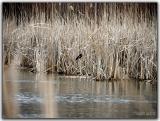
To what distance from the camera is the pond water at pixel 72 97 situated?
221 inches

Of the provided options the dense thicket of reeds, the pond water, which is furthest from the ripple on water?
the dense thicket of reeds

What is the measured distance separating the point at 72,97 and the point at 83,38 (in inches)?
15.3

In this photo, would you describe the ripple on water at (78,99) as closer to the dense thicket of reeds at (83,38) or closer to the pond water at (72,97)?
the pond water at (72,97)

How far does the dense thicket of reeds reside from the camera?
223 inches

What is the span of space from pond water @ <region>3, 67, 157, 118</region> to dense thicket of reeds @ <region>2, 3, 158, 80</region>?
0.21 ft

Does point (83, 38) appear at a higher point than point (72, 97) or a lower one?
higher

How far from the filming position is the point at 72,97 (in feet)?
18.6

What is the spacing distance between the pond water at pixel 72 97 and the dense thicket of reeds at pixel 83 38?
7 cm

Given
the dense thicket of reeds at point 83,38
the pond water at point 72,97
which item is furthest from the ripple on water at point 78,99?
the dense thicket of reeds at point 83,38

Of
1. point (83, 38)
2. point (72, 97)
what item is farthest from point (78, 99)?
point (83, 38)

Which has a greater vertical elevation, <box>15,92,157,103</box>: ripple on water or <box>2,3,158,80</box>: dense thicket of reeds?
<box>2,3,158,80</box>: dense thicket of reeds

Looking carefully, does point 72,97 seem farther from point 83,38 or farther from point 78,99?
point 83,38

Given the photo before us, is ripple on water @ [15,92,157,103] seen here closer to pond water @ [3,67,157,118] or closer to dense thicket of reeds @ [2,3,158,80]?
pond water @ [3,67,157,118]

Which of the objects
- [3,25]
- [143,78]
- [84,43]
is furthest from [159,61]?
[3,25]
